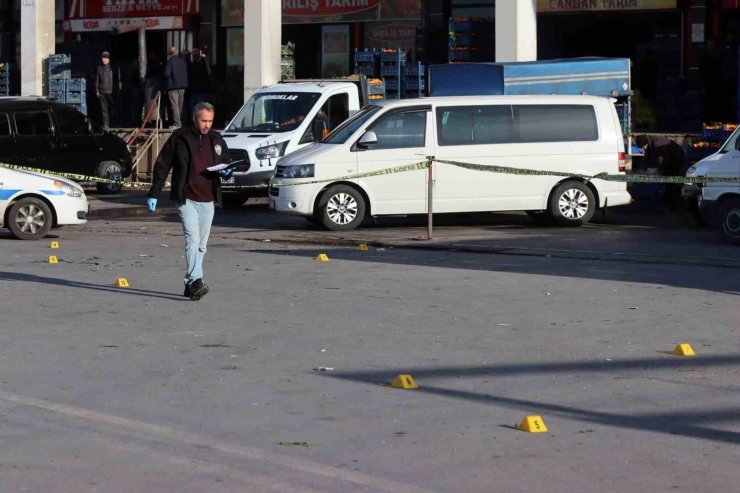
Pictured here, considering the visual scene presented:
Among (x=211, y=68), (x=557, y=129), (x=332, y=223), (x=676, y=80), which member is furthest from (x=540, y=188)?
(x=211, y=68)

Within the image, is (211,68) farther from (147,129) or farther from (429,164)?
(429,164)

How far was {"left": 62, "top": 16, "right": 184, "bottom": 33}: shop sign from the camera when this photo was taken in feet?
113

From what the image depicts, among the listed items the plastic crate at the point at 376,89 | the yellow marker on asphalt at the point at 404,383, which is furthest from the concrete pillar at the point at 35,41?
the yellow marker on asphalt at the point at 404,383

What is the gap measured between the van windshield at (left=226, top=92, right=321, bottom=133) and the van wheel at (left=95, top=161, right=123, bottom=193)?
3708 mm

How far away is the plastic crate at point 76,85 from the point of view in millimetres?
32156

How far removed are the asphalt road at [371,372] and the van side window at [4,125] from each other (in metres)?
9.20

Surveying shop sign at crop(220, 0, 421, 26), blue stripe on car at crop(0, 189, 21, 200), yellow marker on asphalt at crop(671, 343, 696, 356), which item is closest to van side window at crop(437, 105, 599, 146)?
blue stripe on car at crop(0, 189, 21, 200)

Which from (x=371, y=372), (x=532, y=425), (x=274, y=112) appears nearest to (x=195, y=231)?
(x=371, y=372)

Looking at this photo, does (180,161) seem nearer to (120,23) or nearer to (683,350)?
(683,350)

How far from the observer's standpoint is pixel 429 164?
1891 centimetres

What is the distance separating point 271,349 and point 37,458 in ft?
11.0

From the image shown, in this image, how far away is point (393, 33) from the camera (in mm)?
32312

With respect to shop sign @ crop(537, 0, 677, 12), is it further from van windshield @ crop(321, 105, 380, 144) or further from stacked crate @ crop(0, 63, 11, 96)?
stacked crate @ crop(0, 63, 11, 96)

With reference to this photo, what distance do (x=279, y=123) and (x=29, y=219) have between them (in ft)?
19.6
